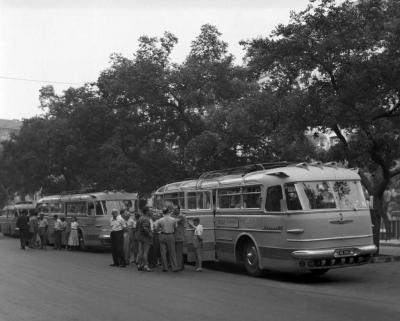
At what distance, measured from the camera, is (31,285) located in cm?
1231

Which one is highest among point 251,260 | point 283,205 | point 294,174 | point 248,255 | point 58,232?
point 294,174

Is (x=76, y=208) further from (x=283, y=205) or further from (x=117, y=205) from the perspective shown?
(x=283, y=205)

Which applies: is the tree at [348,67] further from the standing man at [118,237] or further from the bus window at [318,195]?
the standing man at [118,237]

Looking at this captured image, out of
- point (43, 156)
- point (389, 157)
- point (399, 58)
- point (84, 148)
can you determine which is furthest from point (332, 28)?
point (43, 156)

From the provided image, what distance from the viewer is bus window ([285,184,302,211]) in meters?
13.1

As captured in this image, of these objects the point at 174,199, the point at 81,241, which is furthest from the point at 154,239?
the point at 81,241

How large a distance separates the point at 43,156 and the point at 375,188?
948 inches

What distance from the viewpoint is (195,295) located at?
10.8m

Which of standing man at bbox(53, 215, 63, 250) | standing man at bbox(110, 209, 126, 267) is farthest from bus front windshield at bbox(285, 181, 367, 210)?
standing man at bbox(53, 215, 63, 250)

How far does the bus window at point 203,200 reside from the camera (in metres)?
16.6

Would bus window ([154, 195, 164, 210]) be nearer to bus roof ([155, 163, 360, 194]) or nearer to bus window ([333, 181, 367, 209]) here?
bus roof ([155, 163, 360, 194])

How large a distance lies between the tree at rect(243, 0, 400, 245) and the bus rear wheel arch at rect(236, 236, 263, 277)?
4.03 m

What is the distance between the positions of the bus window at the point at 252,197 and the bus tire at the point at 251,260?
37.9 inches

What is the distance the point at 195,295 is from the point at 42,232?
1811 centimetres
